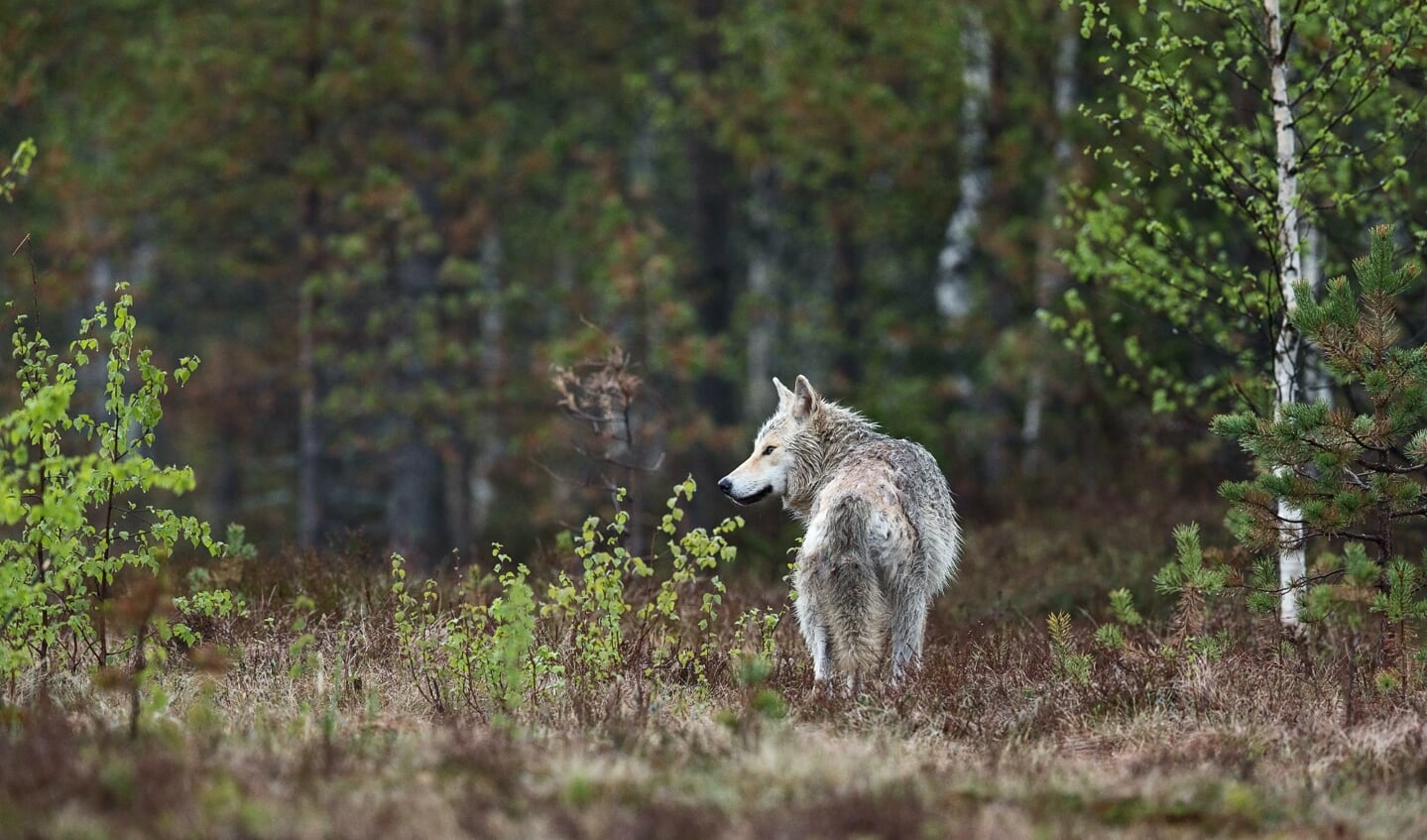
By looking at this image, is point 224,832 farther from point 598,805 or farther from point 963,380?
point 963,380

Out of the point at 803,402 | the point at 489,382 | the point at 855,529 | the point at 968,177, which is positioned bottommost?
the point at 855,529

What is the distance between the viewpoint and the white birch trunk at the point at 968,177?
18641 millimetres

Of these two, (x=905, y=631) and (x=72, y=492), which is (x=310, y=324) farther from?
(x=905, y=631)

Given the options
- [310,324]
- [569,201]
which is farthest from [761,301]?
[310,324]

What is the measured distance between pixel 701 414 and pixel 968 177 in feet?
15.7

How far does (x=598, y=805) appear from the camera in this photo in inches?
190

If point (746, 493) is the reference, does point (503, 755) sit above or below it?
below

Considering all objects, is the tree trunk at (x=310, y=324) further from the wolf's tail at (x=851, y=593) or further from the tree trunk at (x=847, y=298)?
the wolf's tail at (x=851, y=593)

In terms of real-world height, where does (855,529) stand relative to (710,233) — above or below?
below

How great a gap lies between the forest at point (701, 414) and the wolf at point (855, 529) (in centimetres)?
33

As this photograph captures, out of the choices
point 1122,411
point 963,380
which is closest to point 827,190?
point 963,380

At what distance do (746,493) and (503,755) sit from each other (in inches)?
140

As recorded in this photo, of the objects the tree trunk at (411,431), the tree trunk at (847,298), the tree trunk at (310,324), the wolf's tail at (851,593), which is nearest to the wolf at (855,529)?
the wolf's tail at (851,593)

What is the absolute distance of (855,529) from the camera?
734cm
